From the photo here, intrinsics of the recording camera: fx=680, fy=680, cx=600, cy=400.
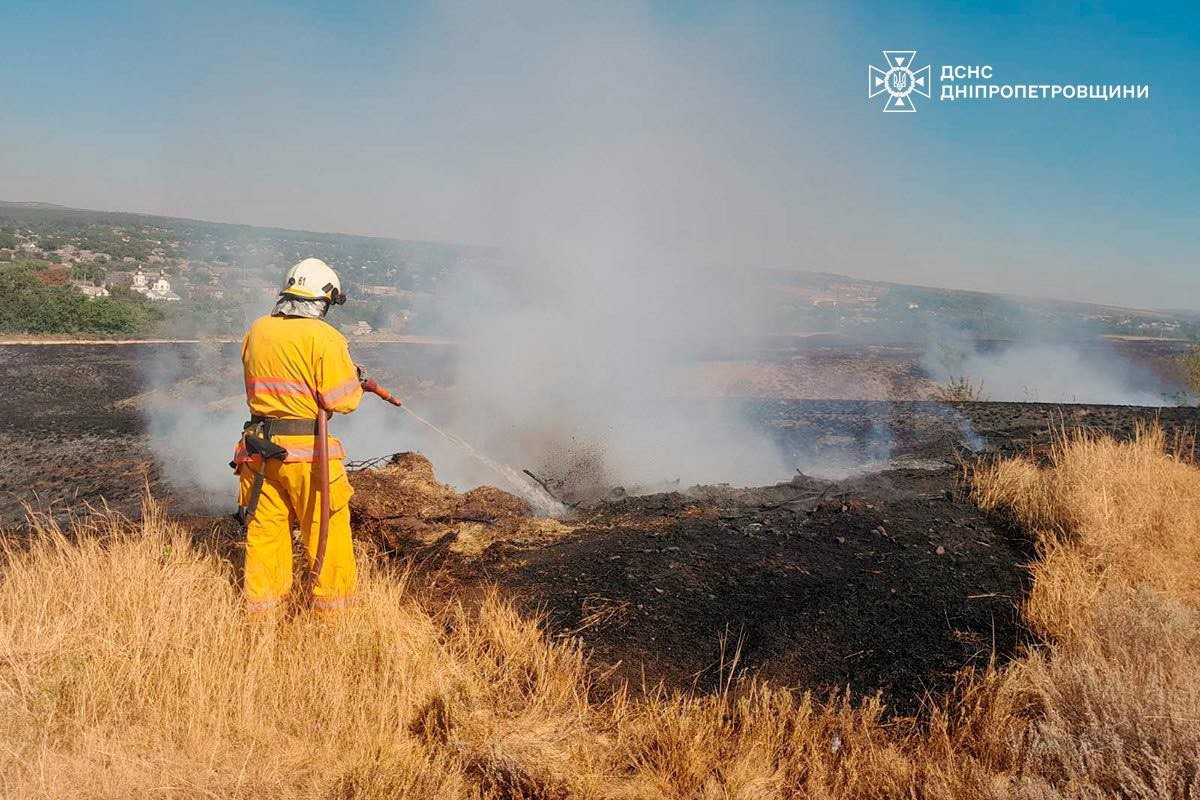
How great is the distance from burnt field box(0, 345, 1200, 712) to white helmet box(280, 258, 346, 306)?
205 centimetres

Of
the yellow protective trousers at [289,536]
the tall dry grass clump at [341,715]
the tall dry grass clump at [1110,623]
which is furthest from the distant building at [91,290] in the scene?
the tall dry grass clump at [1110,623]

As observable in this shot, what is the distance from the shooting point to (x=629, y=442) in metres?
10.9

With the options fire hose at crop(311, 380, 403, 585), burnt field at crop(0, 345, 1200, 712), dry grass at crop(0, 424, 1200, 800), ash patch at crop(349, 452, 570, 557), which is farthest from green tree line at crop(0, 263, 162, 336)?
fire hose at crop(311, 380, 403, 585)

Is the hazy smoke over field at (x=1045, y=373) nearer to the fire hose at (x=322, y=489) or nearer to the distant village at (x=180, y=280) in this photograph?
the fire hose at (x=322, y=489)

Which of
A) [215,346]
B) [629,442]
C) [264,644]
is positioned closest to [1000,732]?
[264,644]

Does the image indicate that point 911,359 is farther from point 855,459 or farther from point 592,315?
point 855,459

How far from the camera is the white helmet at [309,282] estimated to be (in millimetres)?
3625

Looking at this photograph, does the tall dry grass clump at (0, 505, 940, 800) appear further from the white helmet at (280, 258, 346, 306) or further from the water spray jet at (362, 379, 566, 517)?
the water spray jet at (362, 379, 566, 517)

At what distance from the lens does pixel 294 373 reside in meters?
3.54

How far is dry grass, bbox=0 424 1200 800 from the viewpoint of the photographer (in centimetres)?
250

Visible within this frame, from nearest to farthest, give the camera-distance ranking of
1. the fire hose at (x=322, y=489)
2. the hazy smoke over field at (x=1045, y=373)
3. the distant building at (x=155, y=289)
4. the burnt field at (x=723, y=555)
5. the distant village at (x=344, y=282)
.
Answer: the fire hose at (x=322, y=489) < the burnt field at (x=723, y=555) < the hazy smoke over field at (x=1045, y=373) < the distant village at (x=344, y=282) < the distant building at (x=155, y=289)

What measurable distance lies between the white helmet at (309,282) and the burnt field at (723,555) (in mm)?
2053

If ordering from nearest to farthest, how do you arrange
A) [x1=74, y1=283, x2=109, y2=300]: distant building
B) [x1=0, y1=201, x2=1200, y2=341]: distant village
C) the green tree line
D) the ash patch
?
the ash patch → the green tree line → [x1=74, y1=283, x2=109, y2=300]: distant building → [x1=0, y1=201, x2=1200, y2=341]: distant village


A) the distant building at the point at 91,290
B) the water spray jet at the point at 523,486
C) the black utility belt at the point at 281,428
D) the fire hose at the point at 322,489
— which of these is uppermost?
the distant building at the point at 91,290
